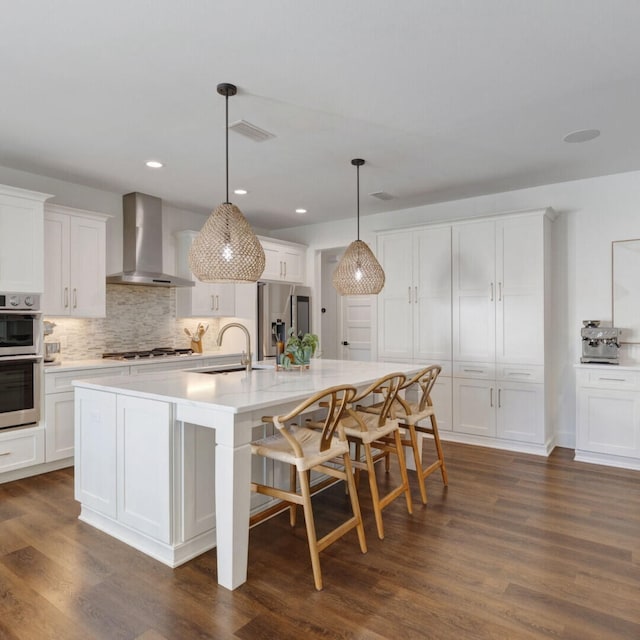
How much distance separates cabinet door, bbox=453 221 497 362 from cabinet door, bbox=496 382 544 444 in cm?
38

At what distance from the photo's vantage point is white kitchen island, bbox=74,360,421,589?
214cm

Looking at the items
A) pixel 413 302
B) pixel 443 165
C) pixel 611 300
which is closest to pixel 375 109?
pixel 443 165

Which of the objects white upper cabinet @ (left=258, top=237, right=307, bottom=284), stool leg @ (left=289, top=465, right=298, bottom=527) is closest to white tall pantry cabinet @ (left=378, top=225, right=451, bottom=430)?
white upper cabinet @ (left=258, top=237, right=307, bottom=284)

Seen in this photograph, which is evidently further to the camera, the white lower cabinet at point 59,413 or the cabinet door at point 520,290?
the cabinet door at point 520,290

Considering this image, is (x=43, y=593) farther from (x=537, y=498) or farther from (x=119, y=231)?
(x=119, y=231)

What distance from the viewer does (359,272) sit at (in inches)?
146

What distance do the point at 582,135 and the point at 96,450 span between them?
3.85 meters

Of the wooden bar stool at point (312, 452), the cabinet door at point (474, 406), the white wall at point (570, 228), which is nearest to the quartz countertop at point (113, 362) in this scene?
the white wall at point (570, 228)

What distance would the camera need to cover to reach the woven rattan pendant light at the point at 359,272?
147 inches

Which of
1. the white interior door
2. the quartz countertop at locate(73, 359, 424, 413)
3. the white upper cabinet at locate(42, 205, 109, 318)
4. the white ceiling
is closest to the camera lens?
the white ceiling

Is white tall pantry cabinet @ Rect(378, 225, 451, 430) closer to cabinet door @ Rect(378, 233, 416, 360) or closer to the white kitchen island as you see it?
cabinet door @ Rect(378, 233, 416, 360)

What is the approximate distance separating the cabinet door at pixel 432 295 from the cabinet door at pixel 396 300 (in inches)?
2.8

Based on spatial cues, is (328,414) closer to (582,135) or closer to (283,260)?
(582,135)

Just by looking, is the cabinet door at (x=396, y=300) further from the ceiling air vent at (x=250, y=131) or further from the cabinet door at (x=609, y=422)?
the ceiling air vent at (x=250, y=131)
